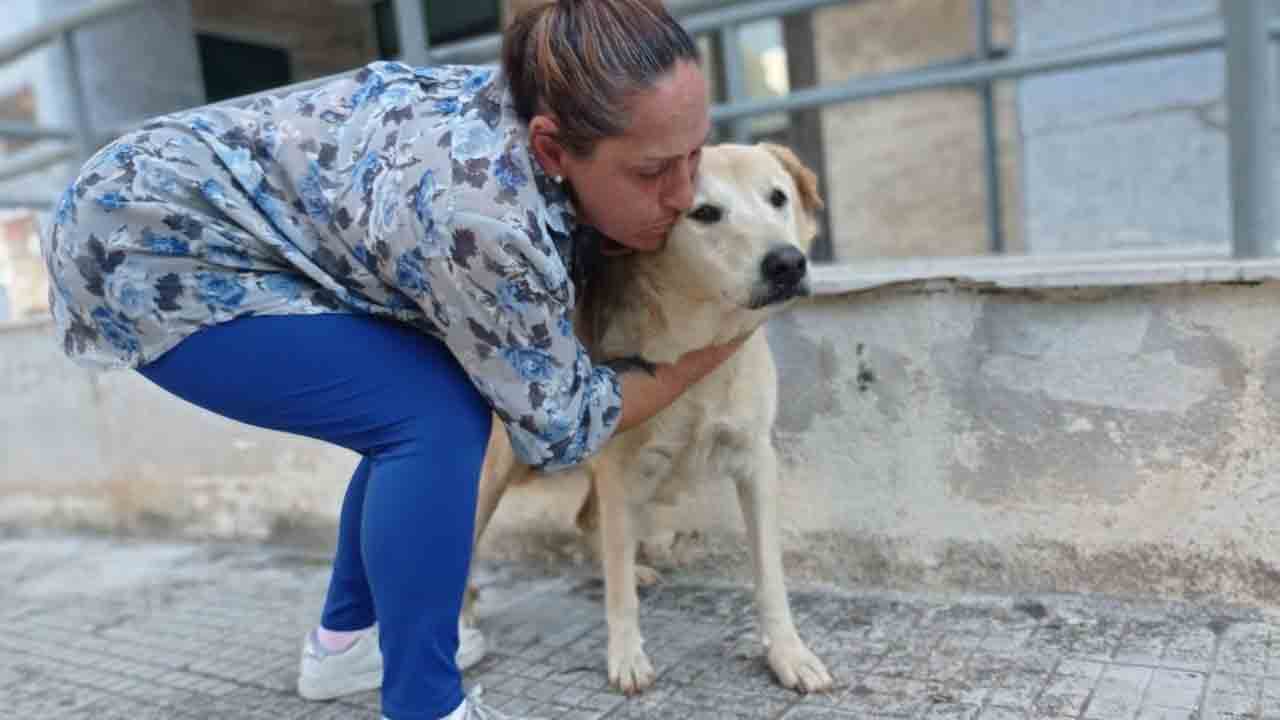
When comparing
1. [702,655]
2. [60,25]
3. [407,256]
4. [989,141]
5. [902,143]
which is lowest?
[702,655]

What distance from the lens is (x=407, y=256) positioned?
134 cm

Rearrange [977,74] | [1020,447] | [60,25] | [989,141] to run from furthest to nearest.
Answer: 1. [989,141]
2. [60,25]
3. [977,74]
4. [1020,447]

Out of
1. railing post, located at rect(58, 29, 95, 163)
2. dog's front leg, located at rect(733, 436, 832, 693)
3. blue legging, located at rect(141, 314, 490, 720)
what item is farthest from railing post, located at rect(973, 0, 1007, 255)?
railing post, located at rect(58, 29, 95, 163)

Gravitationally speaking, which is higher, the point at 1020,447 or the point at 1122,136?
the point at 1122,136


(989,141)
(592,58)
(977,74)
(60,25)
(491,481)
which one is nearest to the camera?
(592,58)

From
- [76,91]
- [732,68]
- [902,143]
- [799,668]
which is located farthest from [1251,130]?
[902,143]

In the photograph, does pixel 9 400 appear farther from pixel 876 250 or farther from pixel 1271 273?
pixel 876 250

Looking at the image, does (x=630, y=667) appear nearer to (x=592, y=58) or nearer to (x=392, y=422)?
(x=392, y=422)

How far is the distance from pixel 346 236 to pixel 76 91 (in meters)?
2.78

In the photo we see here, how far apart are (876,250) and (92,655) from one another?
29.7ft

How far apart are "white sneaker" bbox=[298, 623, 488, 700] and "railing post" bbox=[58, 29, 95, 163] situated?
2.41 m

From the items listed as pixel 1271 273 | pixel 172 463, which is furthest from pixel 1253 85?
pixel 172 463

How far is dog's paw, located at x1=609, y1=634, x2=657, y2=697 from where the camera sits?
6.26 ft

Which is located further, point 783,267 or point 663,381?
point 663,381
